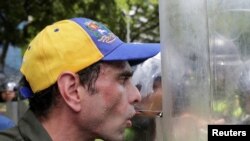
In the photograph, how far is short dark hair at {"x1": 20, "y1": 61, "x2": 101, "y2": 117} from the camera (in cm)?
198

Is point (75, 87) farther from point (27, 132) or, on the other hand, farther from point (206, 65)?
point (206, 65)

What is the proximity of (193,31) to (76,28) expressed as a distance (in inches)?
18.6

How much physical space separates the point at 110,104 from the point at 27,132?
31cm

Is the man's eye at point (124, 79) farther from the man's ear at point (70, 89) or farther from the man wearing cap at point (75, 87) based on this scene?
the man's ear at point (70, 89)

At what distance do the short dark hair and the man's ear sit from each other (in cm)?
3

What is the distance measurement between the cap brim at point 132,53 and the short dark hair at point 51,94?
6cm

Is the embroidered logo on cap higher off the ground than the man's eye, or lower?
higher

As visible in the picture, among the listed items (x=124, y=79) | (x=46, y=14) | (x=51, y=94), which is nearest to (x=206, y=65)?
(x=124, y=79)

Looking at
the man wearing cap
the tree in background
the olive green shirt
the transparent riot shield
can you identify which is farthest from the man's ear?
the tree in background

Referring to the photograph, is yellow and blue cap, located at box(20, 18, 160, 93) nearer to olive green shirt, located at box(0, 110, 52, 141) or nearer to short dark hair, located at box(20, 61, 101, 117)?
short dark hair, located at box(20, 61, 101, 117)

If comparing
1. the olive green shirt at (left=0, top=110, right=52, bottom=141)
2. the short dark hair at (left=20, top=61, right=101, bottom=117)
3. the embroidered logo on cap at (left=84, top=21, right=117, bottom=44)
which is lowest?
the olive green shirt at (left=0, top=110, right=52, bottom=141)

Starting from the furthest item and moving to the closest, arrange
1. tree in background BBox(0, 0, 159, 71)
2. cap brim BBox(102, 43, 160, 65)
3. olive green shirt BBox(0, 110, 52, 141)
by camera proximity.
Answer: tree in background BBox(0, 0, 159, 71) < cap brim BBox(102, 43, 160, 65) < olive green shirt BBox(0, 110, 52, 141)

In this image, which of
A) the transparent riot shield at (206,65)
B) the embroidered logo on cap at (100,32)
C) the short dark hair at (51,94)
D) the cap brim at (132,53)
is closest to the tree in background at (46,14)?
the cap brim at (132,53)

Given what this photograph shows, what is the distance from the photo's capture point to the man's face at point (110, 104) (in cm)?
197
